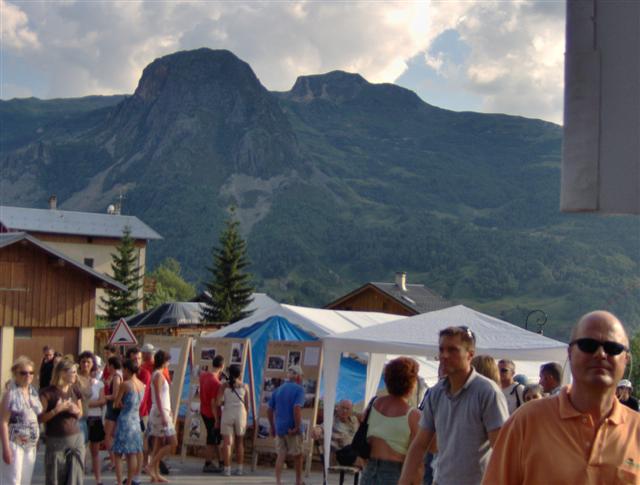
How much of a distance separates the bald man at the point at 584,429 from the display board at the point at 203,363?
47.5ft

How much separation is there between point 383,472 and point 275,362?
423 inches

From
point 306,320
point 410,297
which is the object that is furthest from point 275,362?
point 410,297

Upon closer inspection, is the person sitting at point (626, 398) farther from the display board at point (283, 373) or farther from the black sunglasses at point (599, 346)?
the display board at point (283, 373)

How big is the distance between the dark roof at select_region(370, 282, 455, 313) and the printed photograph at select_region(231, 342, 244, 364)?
40560mm

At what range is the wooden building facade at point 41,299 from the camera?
3316 cm

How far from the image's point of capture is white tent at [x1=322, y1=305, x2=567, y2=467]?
14031mm

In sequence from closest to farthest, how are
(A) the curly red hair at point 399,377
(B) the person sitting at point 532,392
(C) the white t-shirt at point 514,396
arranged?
1. (A) the curly red hair at point 399,377
2. (B) the person sitting at point 532,392
3. (C) the white t-shirt at point 514,396

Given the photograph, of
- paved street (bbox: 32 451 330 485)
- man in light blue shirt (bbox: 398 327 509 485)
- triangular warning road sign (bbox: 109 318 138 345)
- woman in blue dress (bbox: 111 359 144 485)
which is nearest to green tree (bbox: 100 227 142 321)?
triangular warning road sign (bbox: 109 318 138 345)

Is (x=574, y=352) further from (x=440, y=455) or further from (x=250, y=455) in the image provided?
(x=250, y=455)

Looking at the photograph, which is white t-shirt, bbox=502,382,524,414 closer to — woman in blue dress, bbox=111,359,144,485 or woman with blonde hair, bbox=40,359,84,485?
woman with blonde hair, bbox=40,359,84,485

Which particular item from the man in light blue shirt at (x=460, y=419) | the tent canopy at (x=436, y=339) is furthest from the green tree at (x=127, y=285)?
the man in light blue shirt at (x=460, y=419)

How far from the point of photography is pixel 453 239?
174750 mm

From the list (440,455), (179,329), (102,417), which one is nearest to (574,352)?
(440,455)

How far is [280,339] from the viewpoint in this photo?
20812 mm
